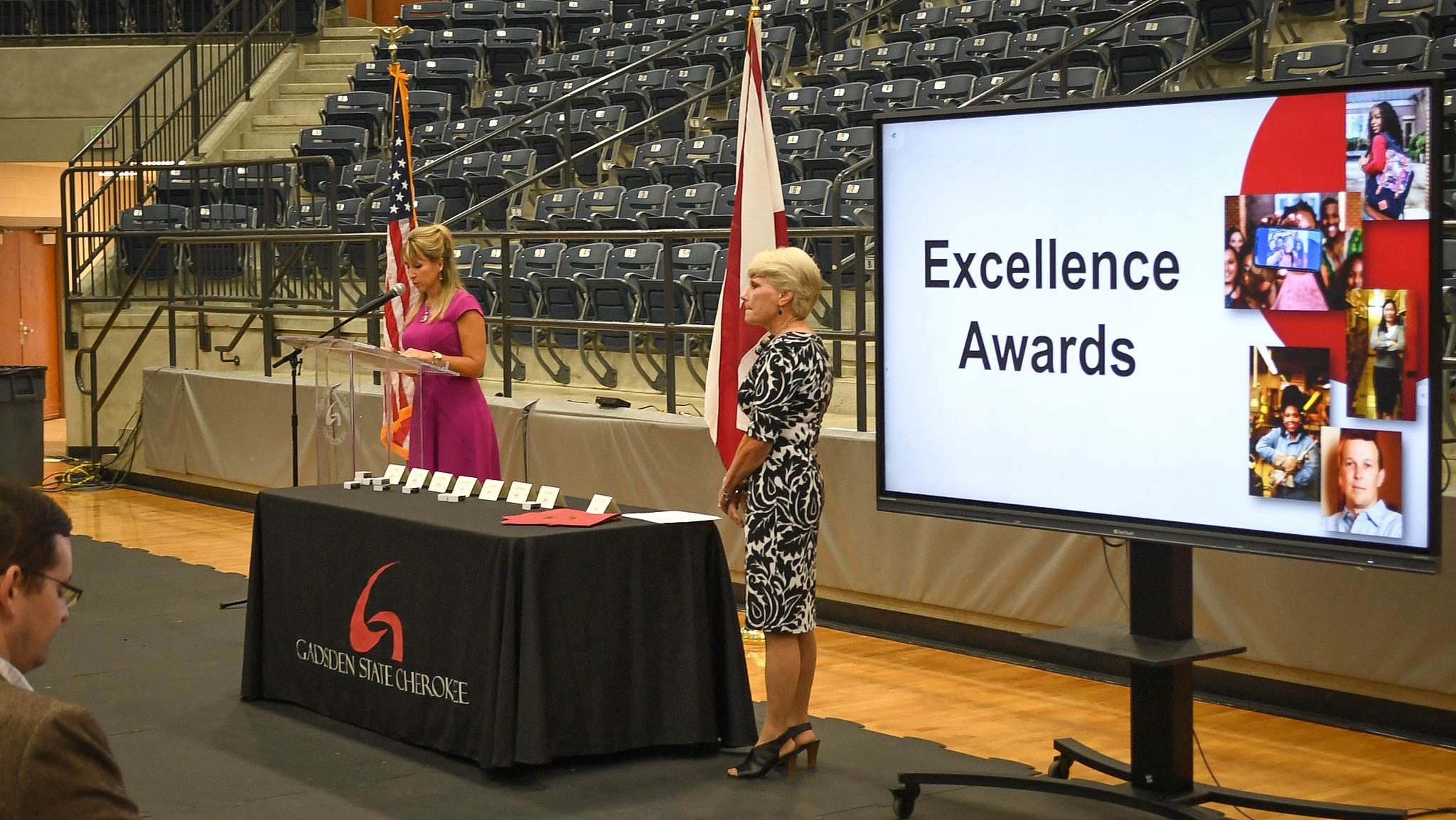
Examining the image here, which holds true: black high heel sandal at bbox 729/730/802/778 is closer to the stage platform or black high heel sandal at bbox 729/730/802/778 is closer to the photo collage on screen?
the stage platform

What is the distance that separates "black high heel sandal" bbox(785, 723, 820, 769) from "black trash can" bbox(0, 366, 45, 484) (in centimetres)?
810

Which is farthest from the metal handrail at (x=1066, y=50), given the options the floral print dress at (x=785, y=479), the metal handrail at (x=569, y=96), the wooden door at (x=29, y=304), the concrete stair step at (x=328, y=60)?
the wooden door at (x=29, y=304)

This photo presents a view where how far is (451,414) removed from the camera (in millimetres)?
6043

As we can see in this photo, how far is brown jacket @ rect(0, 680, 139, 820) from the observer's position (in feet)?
5.45

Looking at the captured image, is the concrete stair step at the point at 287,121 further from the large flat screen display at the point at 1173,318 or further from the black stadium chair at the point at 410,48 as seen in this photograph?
the large flat screen display at the point at 1173,318

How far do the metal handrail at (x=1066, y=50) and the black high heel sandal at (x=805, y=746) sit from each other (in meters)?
5.42

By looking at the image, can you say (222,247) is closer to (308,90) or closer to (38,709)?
(308,90)

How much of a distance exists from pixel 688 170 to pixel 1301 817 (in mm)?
7552

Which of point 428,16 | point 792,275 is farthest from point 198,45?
point 792,275

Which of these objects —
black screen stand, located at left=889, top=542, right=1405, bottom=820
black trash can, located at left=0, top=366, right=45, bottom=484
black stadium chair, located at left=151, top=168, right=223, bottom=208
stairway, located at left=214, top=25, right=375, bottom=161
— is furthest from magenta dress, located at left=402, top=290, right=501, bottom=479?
stairway, located at left=214, top=25, right=375, bottom=161

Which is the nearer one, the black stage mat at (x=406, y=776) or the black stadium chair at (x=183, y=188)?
the black stage mat at (x=406, y=776)

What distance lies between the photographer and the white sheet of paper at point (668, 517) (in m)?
4.77

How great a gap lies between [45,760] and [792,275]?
9.78ft

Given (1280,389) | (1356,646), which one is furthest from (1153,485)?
(1356,646)
